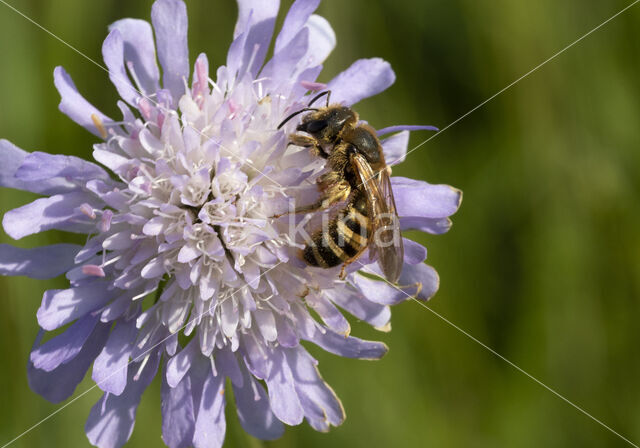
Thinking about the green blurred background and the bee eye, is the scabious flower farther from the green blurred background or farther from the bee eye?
the green blurred background

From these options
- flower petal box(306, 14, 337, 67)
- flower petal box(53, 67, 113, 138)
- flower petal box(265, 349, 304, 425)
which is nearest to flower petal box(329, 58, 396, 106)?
flower petal box(306, 14, 337, 67)

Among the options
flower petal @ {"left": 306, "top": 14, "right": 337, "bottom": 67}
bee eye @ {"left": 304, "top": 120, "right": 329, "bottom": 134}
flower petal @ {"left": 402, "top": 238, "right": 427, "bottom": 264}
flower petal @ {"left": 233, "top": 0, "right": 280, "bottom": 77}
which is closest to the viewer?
bee eye @ {"left": 304, "top": 120, "right": 329, "bottom": 134}

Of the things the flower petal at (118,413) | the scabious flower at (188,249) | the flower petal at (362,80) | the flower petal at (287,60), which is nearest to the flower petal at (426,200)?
the scabious flower at (188,249)

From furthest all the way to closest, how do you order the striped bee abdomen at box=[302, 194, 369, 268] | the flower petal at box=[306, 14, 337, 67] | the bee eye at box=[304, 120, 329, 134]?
1. the flower petal at box=[306, 14, 337, 67]
2. the bee eye at box=[304, 120, 329, 134]
3. the striped bee abdomen at box=[302, 194, 369, 268]

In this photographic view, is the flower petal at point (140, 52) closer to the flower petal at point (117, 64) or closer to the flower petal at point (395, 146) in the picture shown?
the flower petal at point (117, 64)

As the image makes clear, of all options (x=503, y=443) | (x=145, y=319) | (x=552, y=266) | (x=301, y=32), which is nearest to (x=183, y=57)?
(x=301, y=32)

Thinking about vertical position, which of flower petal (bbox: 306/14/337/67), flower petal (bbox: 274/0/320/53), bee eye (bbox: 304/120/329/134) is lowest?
bee eye (bbox: 304/120/329/134)

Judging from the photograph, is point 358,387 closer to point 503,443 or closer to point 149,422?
point 503,443

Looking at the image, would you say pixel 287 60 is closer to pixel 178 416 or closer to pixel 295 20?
pixel 295 20
